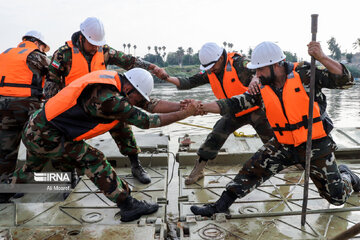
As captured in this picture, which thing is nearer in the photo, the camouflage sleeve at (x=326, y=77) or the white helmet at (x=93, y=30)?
the camouflage sleeve at (x=326, y=77)

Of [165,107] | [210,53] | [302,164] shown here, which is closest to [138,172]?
[165,107]

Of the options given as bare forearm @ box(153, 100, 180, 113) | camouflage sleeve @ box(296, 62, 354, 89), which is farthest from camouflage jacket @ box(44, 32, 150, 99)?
camouflage sleeve @ box(296, 62, 354, 89)

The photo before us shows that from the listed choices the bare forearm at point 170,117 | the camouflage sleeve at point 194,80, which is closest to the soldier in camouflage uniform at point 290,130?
the bare forearm at point 170,117

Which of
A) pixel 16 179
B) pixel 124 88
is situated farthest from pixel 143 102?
pixel 16 179

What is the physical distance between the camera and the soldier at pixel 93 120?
345 cm

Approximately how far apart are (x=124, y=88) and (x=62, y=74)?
161cm

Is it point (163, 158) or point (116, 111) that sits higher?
point (116, 111)

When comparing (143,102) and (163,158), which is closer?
(143,102)

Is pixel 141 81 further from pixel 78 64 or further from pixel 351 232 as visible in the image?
pixel 351 232

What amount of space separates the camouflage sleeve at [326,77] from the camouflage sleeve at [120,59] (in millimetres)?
2840

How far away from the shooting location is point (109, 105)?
11.2ft

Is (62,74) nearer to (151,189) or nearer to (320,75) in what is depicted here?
(151,189)

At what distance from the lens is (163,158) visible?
5.38 m

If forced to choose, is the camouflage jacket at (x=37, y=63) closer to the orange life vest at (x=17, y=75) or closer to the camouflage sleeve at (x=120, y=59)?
the orange life vest at (x=17, y=75)
